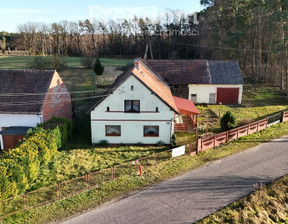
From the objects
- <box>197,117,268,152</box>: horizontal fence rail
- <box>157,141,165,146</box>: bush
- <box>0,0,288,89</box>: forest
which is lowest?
<box>157,141,165,146</box>: bush

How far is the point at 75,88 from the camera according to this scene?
132 feet

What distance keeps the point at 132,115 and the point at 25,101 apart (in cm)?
971

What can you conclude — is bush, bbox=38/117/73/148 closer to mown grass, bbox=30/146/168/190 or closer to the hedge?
the hedge

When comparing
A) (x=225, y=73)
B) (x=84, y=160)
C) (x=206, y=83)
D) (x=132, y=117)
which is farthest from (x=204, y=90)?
(x=84, y=160)

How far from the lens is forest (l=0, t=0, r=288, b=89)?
47188 millimetres

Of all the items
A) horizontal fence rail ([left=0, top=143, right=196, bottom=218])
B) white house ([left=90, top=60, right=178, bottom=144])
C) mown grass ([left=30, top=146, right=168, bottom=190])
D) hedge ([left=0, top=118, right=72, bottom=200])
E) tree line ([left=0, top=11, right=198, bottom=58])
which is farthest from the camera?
tree line ([left=0, top=11, right=198, bottom=58])

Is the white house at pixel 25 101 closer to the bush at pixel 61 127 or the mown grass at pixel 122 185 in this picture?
the bush at pixel 61 127

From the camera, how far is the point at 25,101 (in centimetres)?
2230

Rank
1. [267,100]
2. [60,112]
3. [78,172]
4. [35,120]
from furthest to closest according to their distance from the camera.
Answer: [267,100] < [60,112] < [35,120] < [78,172]

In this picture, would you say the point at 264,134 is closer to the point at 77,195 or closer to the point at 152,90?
the point at 152,90

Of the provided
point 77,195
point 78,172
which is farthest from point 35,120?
point 77,195

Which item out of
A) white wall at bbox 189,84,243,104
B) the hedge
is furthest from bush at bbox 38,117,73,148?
white wall at bbox 189,84,243,104

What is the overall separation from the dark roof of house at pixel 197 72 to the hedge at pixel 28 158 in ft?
60.6

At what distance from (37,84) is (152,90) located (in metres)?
10.9
